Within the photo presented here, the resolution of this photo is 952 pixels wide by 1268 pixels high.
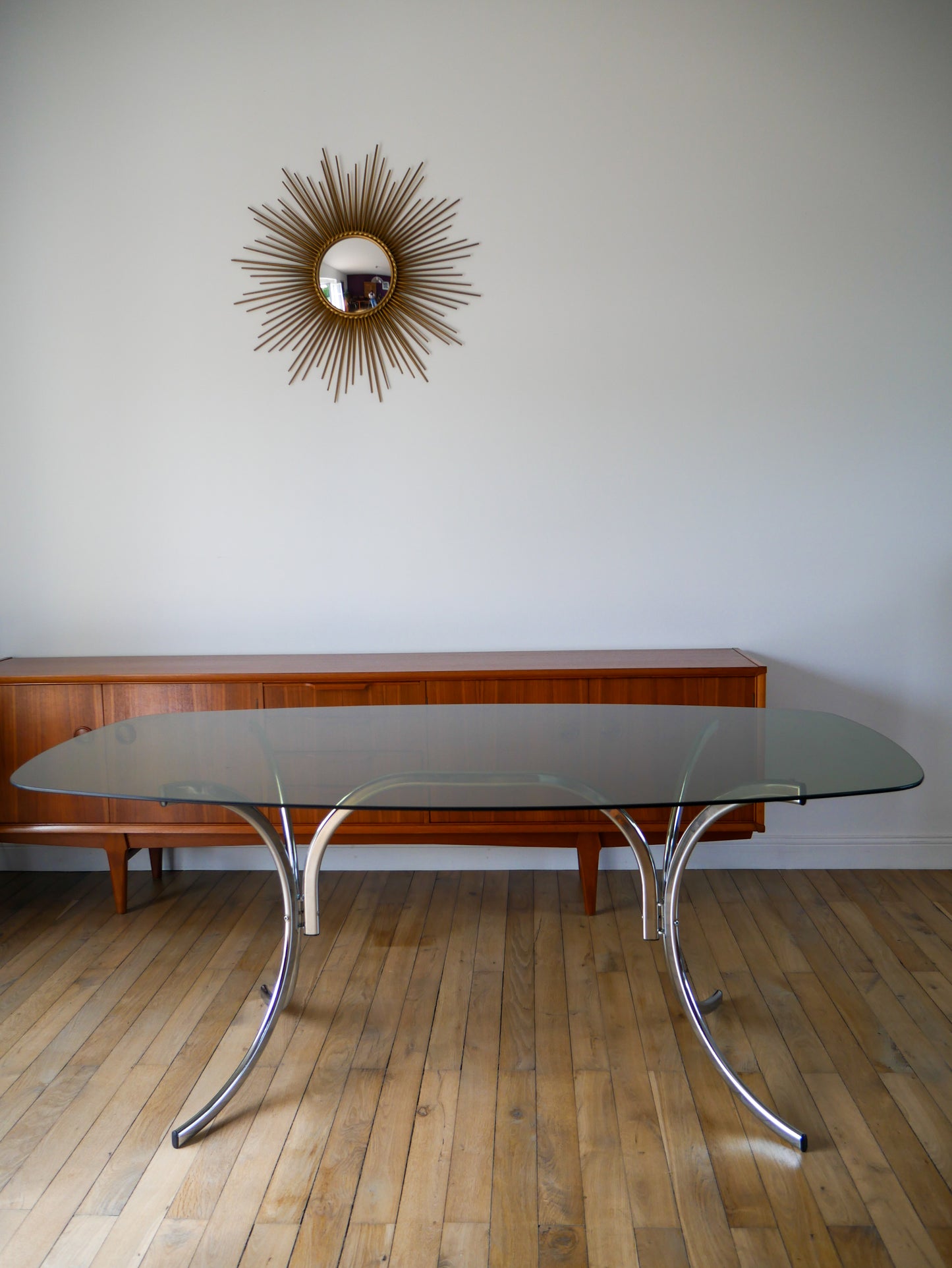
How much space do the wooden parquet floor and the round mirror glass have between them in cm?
198

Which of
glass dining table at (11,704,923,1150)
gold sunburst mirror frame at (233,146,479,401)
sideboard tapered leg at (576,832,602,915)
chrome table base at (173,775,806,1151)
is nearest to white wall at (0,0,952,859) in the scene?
gold sunburst mirror frame at (233,146,479,401)

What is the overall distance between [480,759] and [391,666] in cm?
115

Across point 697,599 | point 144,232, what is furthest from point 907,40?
point 144,232

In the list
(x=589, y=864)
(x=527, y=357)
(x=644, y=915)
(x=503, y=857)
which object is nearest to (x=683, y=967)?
(x=644, y=915)

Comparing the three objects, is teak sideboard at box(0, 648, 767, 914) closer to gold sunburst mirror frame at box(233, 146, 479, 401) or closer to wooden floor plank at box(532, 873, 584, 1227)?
wooden floor plank at box(532, 873, 584, 1227)

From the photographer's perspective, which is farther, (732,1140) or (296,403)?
(296,403)

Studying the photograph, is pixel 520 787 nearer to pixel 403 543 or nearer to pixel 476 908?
pixel 476 908

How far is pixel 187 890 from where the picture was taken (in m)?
3.22

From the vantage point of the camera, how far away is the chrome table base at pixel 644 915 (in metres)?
1.91

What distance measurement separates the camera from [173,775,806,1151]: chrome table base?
1.91 m

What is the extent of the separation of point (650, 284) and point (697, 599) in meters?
1.05

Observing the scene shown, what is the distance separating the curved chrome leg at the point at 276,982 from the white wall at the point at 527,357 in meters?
1.32

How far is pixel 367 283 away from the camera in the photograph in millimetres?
3166

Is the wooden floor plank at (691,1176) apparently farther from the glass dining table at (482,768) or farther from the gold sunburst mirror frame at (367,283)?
the gold sunburst mirror frame at (367,283)
